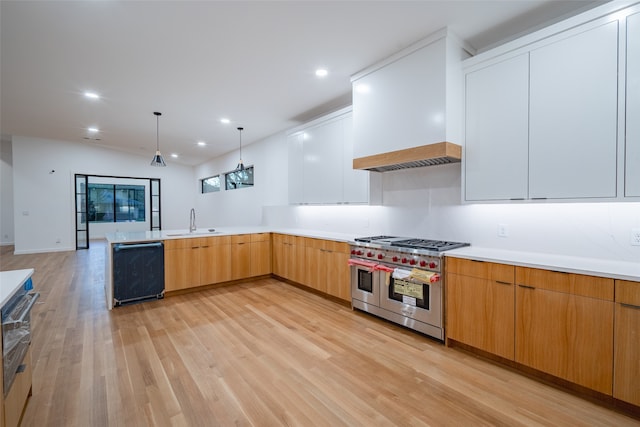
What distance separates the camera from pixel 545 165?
2.22m

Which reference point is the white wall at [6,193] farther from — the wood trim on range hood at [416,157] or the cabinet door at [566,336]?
the cabinet door at [566,336]

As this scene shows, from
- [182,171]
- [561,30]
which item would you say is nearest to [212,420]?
[561,30]

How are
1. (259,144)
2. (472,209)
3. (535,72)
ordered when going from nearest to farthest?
(535,72)
(472,209)
(259,144)

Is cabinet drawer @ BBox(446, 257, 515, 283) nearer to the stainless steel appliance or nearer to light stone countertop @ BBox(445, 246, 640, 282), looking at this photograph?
light stone countertop @ BBox(445, 246, 640, 282)

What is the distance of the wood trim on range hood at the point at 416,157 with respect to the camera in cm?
260

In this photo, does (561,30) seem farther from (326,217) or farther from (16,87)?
(16,87)

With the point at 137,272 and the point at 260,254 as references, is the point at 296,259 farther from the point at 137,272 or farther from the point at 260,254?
the point at 137,272

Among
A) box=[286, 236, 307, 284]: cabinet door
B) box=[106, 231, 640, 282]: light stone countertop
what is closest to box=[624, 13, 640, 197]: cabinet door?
box=[106, 231, 640, 282]: light stone countertop

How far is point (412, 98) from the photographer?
9.24 ft

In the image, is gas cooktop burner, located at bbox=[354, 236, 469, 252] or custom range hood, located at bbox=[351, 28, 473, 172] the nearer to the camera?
custom range hood, located at bbox=[351, 28, 473, 172]

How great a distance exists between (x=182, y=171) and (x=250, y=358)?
369 inches

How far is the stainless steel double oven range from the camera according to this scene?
2.65 metres

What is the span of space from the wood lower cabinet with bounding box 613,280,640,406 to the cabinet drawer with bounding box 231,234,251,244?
4.34 m

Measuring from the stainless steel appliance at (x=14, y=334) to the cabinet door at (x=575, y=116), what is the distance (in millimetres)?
3484
